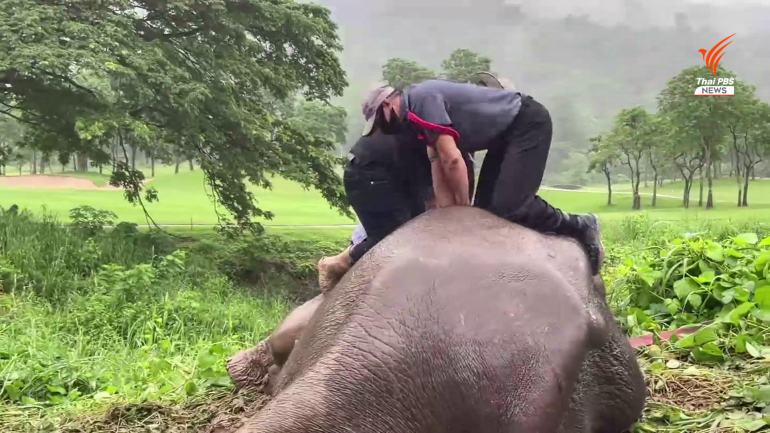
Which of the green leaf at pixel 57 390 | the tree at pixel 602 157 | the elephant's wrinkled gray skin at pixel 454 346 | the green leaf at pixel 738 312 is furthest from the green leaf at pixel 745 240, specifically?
the tree at pixel 602 157

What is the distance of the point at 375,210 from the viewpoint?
9.25 ft

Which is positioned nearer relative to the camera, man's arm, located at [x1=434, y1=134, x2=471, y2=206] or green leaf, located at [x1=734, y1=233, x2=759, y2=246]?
man's arm, located at [x1=434, y1=134, x2=471, y2=206]

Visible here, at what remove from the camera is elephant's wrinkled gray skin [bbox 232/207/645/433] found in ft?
6.15

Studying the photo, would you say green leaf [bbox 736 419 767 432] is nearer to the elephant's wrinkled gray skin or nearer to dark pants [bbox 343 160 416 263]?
the elephant's wrinkled gray skin

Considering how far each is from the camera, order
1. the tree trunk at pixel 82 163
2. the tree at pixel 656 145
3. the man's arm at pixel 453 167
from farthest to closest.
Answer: the tree at pixel 656 145 → the tree trunk at pixel 82 163 → the man's arm at pixel 453 167

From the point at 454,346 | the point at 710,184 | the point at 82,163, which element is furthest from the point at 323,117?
the point at 454,346

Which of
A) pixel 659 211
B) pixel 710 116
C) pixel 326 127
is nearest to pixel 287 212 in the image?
pixel 326 127

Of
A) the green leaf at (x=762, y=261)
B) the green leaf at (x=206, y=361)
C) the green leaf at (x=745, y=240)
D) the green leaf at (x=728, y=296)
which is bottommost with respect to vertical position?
the green leaf at (x=206, y=361)

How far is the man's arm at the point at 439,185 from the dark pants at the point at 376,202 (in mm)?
245

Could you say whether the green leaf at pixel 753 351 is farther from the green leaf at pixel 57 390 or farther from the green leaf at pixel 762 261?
the green leaf at pixel 57 390

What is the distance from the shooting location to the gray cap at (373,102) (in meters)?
2.49

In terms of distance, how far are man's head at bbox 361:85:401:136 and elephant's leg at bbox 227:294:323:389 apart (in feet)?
2.72

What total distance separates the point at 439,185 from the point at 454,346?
737mm

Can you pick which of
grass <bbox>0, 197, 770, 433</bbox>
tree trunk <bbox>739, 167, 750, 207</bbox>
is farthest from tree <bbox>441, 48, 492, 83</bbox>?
tree trunk <bbox>739, 167, 750, 207</bbox>
